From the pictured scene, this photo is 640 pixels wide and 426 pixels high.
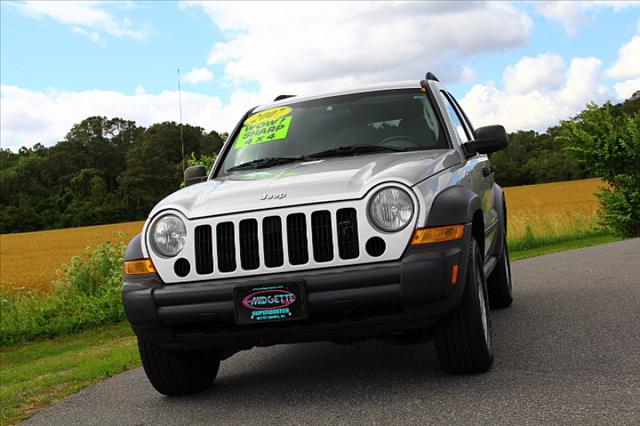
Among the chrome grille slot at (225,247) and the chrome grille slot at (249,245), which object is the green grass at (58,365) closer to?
the chrome grille slot at (225,247)

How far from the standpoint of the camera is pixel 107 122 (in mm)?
114938

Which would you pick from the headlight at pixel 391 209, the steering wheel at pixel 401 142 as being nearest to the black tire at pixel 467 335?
the headlight at pixel 391 209

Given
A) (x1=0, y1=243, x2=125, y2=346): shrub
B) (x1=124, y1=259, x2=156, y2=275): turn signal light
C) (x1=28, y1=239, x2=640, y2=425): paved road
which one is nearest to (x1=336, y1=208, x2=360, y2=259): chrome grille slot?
(x1=28, y1=239, x2=640, y2=425): paved road

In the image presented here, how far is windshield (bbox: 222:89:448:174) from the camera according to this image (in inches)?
229

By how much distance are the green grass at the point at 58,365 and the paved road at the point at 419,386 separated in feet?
1.19

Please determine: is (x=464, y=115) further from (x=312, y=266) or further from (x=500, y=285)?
(x=312, y=266)

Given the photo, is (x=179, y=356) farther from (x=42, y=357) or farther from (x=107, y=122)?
(x=107, y=122)

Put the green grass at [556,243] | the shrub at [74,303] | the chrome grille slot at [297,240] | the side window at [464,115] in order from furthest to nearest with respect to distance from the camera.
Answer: the green grass at [556,243] < the shrub at [74,303] < the side window at [464,115] < the chrome grille slot at [297,240]

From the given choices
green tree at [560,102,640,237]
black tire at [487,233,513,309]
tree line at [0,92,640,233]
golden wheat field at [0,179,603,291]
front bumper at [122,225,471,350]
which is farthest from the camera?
tree line at [0,92,640,233]

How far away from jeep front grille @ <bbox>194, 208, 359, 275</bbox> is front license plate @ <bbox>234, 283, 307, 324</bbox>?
0.13 m

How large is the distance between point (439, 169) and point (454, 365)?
1.14 m

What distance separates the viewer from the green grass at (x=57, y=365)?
6.28 metres

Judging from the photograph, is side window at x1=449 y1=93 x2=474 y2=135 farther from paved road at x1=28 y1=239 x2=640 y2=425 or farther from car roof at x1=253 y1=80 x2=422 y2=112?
paved road at x1=28 y1=239 x2=640 y2=425

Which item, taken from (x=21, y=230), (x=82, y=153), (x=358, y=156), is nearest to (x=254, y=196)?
(x=358, y=156)
